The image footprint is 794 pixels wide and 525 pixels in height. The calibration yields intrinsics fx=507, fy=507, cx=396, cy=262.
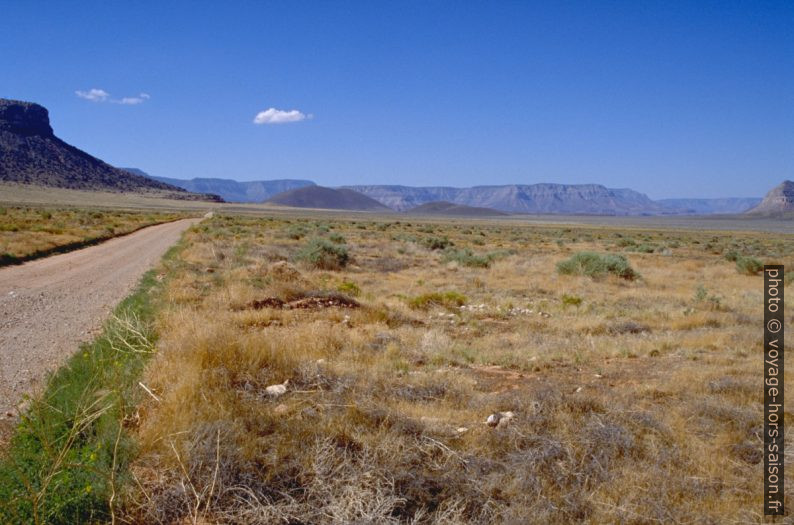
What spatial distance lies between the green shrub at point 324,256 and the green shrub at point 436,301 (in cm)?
724

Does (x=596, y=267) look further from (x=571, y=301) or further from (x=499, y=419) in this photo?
(x=499, y=419)

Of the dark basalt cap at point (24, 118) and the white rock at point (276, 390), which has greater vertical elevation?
the dark basalt cap at point (24, 118)

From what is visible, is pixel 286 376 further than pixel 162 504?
Yes

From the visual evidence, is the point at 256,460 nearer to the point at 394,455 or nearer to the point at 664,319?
the point at 394,455

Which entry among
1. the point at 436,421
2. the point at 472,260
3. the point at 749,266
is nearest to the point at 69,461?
the point at 436,421

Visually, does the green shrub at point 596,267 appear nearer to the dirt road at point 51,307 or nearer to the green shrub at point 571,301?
the green shrub at point 571,301

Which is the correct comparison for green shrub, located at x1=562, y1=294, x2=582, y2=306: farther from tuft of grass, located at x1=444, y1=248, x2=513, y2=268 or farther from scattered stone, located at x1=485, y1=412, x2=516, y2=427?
tuft of grass, located at x1=444, y1=248, x2=513, y2=268

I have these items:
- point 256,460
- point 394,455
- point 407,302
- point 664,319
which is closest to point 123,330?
point 256,460

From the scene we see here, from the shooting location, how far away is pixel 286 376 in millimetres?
5953

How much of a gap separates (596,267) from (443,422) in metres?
15.4

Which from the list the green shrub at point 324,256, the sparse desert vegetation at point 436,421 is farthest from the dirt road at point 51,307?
the green shrub at point 324,256

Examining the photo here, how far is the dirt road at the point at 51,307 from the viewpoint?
Answer: 6.64 m

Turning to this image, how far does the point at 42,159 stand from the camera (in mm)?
141875

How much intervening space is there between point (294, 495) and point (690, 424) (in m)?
4.07
